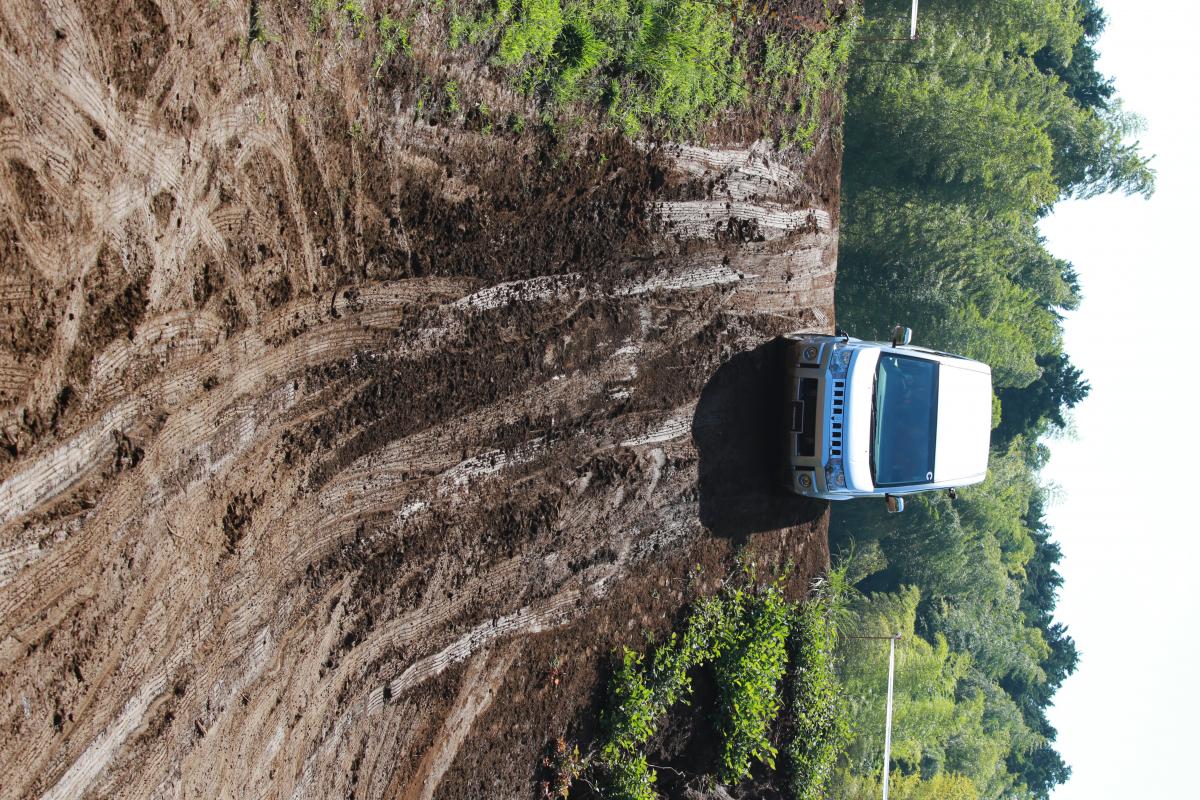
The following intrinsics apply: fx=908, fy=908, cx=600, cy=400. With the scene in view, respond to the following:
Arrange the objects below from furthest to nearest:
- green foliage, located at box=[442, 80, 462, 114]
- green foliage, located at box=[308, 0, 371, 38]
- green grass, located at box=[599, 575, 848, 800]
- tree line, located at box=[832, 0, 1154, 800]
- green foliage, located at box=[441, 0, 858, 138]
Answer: tree line, located at box=[832, 0, 1154, 800] → green grass, located at box=[599, 575, 848, 800] → green foliage, located at box=[441, 0, 858, 138] → green foliage, located at box=[442, 80, 462, 114] → green foliage, located at box=[308, 0, 371, 38]

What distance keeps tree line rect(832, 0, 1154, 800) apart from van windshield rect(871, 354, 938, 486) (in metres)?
3.81

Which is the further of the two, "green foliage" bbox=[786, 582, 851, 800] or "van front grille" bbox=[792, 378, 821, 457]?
"green foliage" bbox=[786, 582, 851, 800]

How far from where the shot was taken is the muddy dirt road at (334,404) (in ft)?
20.0

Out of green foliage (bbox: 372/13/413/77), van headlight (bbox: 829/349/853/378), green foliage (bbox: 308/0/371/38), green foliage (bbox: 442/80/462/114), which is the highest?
green foliage (bbox: 308/0/371/38)

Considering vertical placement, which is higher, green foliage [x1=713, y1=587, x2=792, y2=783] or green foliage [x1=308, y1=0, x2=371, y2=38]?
green foliage [x1=308, y1=0, x2=371, y2=38]

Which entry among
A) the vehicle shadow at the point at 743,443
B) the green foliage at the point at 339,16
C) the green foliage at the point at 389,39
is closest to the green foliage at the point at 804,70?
the vehicle shadow at the point at 743,443

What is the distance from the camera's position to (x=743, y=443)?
420 inches

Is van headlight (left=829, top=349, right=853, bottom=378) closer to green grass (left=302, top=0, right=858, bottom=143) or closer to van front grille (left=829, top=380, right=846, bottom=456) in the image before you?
van front grille (left=829, top=380, right=846, bottom=456)

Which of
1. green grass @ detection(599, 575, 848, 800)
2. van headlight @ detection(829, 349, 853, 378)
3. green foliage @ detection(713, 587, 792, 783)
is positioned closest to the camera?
green grass @ detection(599, 575, 848, 800)

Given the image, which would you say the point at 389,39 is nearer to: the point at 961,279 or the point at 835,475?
the point at 835,475

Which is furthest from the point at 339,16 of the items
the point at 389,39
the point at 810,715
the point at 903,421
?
the point at 810,715

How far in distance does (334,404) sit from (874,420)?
18.7ft

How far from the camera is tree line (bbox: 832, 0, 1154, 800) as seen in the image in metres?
15.1

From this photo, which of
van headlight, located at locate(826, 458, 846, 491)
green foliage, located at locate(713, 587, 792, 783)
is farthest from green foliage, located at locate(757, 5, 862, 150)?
green foliage, located at locate(713, 587, 792, 783)
